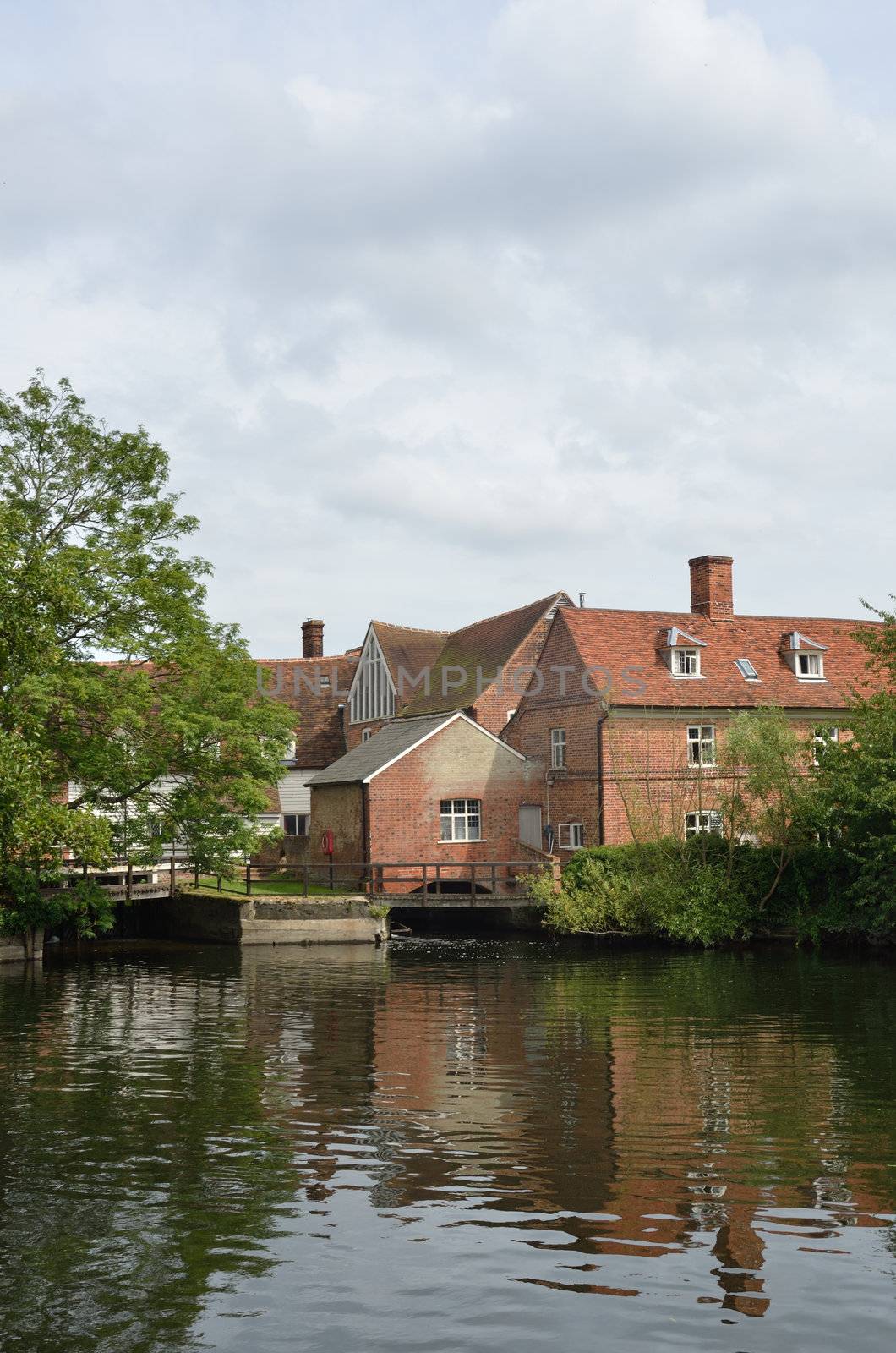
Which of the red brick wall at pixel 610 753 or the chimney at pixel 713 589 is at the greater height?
the chimney at pixel 713 589

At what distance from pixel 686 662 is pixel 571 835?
23.5 feet

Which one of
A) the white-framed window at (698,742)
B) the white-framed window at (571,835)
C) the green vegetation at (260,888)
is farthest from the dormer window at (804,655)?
the green vegetation at (260,888)

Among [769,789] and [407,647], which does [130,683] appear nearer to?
[769,789]

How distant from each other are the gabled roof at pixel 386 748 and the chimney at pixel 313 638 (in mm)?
Result: 15425

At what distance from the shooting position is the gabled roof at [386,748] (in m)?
43.7

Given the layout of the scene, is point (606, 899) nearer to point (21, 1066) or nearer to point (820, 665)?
point (820, 665)

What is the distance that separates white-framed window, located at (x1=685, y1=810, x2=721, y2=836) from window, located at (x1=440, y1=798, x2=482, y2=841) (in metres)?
7.23

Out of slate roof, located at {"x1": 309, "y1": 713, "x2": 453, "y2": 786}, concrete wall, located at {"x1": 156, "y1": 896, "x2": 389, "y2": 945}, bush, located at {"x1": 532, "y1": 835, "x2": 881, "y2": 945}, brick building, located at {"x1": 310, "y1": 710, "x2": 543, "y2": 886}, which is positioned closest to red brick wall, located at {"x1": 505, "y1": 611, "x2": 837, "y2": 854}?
brick building, located at {"x1": 310, "y1": 710, "x2": 543, "y2": 886}

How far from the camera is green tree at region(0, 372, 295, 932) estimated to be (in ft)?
102

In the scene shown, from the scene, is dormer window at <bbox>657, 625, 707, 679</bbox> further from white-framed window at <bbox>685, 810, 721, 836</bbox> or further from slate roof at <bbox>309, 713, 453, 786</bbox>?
slate roof at <bbox>309, 713, 453, 786</bbox>

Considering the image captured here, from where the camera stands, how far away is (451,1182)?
35.1 feet

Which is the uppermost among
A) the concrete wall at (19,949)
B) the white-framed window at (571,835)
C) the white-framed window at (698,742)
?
the white-framed window at (698,742)

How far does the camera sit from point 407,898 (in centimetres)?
3994

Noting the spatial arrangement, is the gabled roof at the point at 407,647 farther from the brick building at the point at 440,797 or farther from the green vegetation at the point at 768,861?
the green vegetation at the point at 768,861
